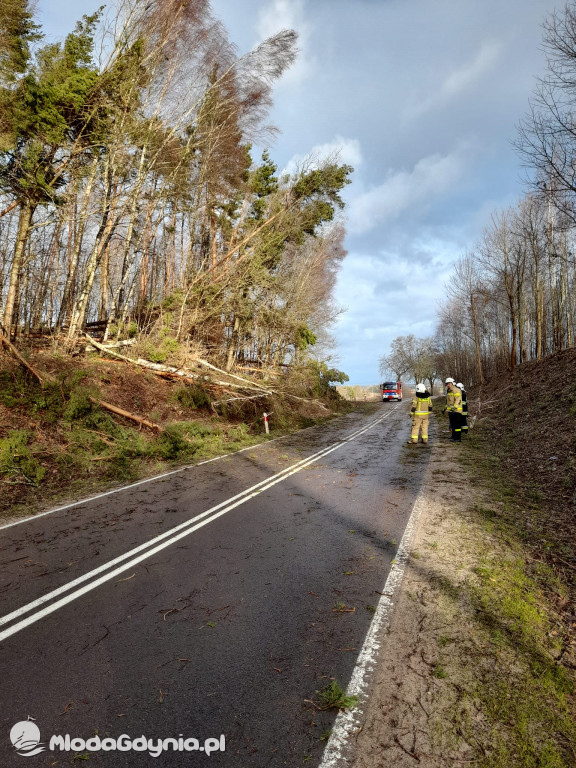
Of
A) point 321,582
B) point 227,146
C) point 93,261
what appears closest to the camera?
point 321,582

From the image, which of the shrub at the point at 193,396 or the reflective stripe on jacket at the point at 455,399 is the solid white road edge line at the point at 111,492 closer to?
the shrub at the point at 193,396

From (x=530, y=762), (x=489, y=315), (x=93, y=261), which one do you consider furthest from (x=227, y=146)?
(x=489, y=315)

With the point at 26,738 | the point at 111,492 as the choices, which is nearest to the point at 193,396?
the point at 111,492

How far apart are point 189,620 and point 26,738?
131 centimetres

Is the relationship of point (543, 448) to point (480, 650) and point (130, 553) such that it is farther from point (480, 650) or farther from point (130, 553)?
point (130, 553)

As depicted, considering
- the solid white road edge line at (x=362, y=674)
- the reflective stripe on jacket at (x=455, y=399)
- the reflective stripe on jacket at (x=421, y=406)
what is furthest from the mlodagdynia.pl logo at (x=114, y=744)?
the reflective stripe on jacket at (x=455, y=399)

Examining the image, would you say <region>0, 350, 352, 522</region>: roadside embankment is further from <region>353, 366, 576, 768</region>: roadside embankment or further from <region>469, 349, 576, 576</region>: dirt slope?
<region>469, 349, 576, 576</region>: dirt slope

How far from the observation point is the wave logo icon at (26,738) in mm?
2184

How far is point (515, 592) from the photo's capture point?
374 cm

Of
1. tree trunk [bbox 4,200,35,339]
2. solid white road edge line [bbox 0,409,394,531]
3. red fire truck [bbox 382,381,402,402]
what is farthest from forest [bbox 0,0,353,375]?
red fire truck [bbox 382,381,402,402]

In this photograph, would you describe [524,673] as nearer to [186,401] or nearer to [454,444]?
[454,444]

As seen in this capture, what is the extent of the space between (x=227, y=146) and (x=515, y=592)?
18.1m

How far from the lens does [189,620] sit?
3.37m

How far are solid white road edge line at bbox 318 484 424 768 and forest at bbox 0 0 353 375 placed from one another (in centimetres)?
1113
